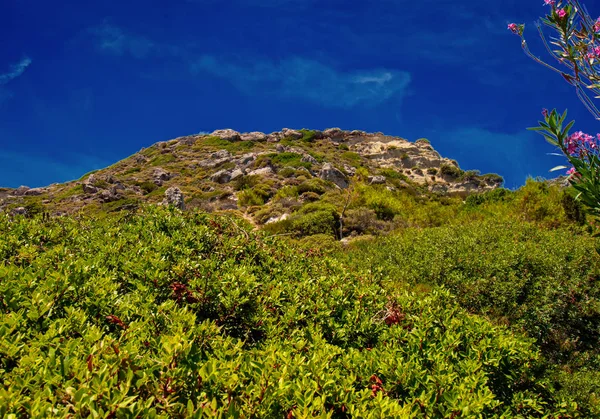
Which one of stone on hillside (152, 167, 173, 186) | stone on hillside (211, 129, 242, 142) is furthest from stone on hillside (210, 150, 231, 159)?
stone on hillside (211, 129, 242, 142)

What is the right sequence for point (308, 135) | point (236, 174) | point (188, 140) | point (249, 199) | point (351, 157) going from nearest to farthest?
1. point (249, 199)
2. point (236, 174)
3. point (351, 157)
4. point (188, 140)
5. point (308, 135)

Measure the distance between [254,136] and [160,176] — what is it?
32.0m

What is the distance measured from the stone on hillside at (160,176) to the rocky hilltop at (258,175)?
21 centimetres

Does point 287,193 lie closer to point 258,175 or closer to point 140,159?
point 258,175

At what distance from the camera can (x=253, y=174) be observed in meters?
48.2

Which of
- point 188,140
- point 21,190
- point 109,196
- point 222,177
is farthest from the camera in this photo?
point 188,140

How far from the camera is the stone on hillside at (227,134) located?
78438 mm

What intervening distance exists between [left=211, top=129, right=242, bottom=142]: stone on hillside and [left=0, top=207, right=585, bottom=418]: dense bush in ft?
252

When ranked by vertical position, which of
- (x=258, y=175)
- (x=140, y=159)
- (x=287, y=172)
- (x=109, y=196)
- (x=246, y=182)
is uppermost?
(x=140, y=159)

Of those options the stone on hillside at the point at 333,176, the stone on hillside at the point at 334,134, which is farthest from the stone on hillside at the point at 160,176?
the stone on hillside at the point at 334,134

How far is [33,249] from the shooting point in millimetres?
3338

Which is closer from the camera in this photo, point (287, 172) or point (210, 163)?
point (287, 172)

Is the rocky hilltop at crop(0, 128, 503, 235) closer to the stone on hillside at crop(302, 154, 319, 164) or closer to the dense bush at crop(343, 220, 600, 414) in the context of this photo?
the stone on hillside at crop(302, 154, 319, 164)

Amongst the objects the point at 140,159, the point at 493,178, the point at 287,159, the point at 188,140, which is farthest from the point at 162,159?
the point at 493,178
